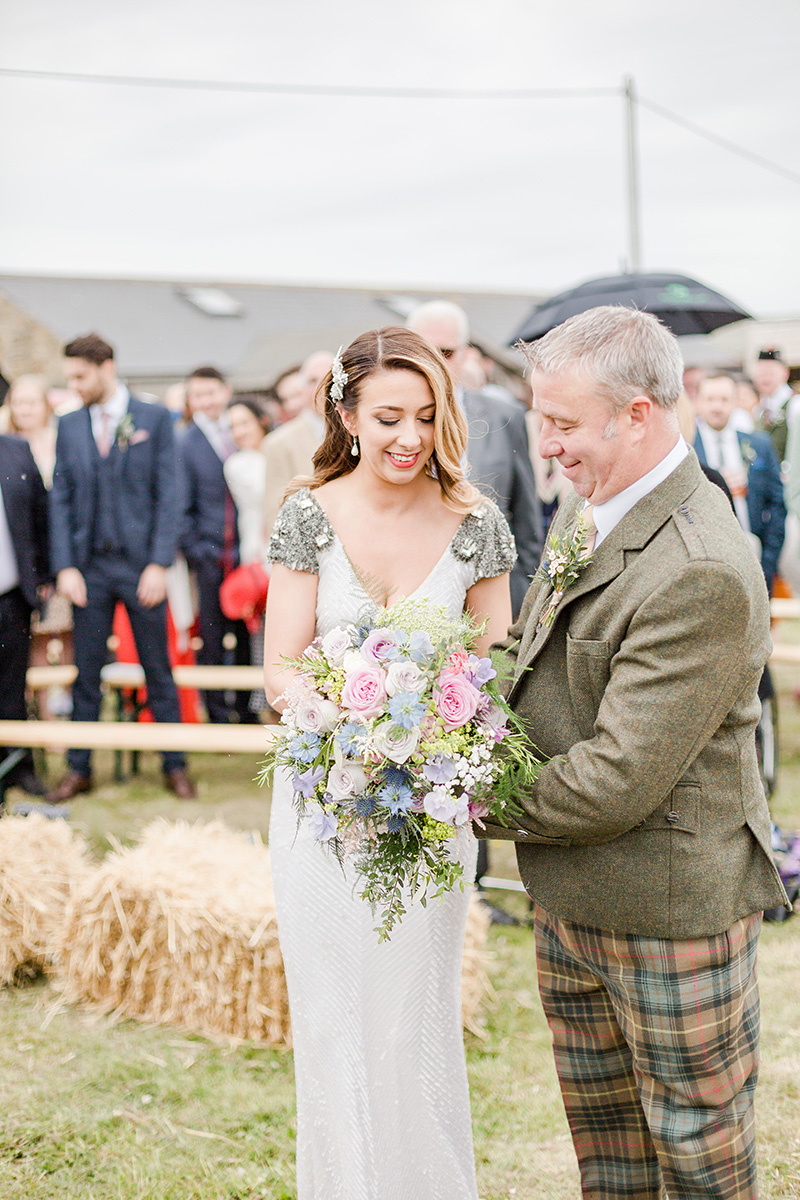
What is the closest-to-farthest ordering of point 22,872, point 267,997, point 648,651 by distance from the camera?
1. point 648,651
2. point 267,997
3. point 22,872

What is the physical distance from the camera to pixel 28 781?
716cm

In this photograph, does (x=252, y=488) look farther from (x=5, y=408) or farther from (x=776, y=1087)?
(x=776, y=1087)

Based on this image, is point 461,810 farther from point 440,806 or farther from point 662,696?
point 662,696

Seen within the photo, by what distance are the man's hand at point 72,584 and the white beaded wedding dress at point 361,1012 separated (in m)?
4.26

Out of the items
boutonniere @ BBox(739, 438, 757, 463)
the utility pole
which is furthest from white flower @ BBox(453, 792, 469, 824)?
the utility pole

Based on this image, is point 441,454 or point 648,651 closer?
point 648,651

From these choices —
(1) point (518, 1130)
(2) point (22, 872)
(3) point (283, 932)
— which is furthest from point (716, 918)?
(2) point (22, 872)

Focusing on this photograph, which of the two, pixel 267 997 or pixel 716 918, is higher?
pixel 716 918

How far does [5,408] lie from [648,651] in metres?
7.14

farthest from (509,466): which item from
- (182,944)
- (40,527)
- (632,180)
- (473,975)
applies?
(632,180)

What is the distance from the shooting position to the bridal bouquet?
6.82ft

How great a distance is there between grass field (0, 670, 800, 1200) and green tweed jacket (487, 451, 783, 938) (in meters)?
1.47

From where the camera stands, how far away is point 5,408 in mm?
8055

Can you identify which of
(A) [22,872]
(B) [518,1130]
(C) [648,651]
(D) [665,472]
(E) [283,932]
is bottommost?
(B) [518,1130]
